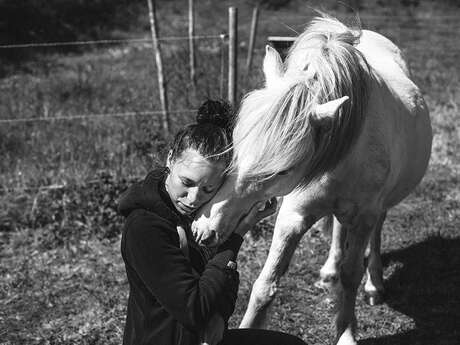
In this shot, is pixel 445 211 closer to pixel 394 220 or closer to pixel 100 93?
pixel 394 220

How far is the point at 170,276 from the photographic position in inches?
75.6

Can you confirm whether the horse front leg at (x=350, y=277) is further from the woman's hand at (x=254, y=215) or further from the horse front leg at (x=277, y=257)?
the woman's hand at (x=254, y=215)

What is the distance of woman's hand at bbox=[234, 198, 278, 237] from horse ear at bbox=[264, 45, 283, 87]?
1.61 ft

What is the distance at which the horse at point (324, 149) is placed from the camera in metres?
2.33

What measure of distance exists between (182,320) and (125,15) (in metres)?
12.6

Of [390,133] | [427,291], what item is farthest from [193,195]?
[427,291]

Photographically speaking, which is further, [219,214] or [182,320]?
[219,214]

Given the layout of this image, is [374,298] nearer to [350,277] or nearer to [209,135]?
[350,277]

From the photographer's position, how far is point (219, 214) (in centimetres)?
224

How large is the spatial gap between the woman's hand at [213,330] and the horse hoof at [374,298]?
2.19 metres

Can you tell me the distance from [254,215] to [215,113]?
48 cm

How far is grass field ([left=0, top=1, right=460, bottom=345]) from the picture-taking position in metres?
3.75

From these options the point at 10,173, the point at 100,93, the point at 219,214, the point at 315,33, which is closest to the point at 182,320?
the point at 219,214

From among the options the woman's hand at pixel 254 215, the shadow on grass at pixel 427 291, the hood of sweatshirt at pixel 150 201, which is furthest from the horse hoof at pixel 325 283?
the hood of sweatshirt at pixel 150 201
